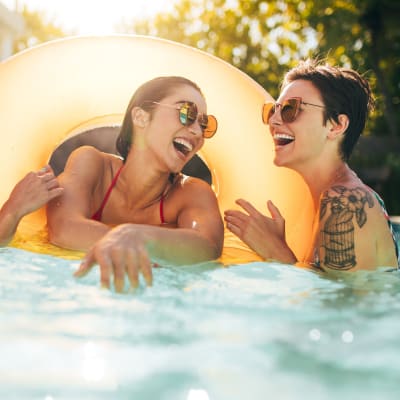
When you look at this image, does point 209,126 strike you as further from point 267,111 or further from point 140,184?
point 140,184

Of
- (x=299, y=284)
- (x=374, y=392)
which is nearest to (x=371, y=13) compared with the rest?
(x=299, y=284)

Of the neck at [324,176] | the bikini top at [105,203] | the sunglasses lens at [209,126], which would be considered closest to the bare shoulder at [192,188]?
the bikini top at [105,203]

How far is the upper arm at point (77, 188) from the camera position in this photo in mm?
2564

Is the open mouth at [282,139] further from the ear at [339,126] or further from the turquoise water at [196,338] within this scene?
the turquoise water at [196,338]

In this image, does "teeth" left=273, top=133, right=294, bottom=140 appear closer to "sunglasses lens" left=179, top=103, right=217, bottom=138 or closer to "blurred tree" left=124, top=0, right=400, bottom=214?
"sunglasses lens" left=179, top=103, right=217, bottom=138

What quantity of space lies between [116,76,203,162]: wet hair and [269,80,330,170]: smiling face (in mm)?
458

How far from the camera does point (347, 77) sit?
9.00 ft

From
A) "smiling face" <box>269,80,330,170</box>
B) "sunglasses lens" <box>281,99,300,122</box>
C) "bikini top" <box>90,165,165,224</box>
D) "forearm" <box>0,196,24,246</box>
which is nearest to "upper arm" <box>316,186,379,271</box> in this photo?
"smiling face" <box>269,80,330,170</box>

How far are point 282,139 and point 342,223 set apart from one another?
0.57 metres

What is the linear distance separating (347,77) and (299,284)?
3.76 ft

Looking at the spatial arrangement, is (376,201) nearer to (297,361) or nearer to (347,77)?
(347,77)

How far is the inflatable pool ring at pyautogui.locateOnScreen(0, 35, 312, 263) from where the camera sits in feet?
9.48

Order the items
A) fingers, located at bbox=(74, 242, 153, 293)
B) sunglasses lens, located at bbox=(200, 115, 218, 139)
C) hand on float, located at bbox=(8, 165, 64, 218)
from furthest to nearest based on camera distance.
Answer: sunglasses lens, located at bbox=(200, 115, 218, 139)
hand on float, located at bbox=(8, 165, 64, 218)
fingers, located at bbox=(74, 242, 153, 293)

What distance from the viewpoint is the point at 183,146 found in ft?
8.96
